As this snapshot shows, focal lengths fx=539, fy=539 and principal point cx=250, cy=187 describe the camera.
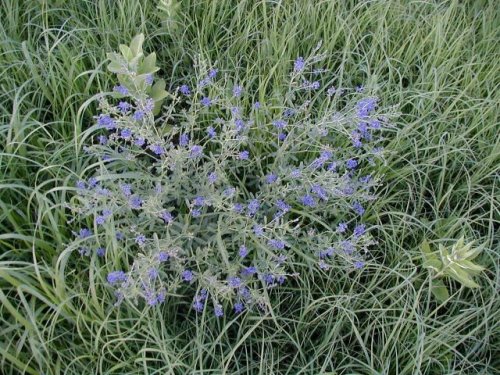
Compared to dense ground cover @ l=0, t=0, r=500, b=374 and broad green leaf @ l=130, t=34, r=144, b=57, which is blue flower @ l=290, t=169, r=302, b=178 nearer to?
dense ground cover @ l=0, t=0, r=500, b=374

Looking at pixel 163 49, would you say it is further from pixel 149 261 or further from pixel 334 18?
pixel 149 261

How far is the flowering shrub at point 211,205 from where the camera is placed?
161 centimetres

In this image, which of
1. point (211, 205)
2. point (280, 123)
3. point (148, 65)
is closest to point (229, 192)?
point (211, 205)

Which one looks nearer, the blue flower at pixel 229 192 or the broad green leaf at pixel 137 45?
the blue flower at pixel 229 192

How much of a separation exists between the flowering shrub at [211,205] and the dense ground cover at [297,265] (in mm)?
82

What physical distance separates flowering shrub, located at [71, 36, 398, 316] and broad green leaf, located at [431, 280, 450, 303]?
0.28 m

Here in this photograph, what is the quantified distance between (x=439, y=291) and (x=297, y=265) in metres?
0.49

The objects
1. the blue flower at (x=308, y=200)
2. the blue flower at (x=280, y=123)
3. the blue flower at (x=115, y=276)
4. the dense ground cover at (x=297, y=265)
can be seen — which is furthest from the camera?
the blue flower at (x=280, y=123)

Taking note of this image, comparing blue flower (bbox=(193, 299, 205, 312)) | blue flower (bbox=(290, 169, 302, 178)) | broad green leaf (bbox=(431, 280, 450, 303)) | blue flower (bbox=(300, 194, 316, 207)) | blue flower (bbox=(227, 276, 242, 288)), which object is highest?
blue flower (bbox=(290, 169, 302, 178))

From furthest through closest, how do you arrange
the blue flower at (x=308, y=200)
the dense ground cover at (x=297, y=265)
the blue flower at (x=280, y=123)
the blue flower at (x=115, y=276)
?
the blue flower at (x=280, y=123) < the blue flower at (x=308, y=200) < the dense ground cover at (x=297, y=265) < the blue flower at (x=115, y=276)

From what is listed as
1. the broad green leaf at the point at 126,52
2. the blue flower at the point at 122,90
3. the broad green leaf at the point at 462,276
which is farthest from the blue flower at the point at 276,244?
the broad green leaf at the point at 126,52

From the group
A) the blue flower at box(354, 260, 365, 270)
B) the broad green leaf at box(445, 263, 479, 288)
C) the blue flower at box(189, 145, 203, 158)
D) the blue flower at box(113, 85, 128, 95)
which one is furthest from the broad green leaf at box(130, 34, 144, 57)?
the broad green leaf at box(445, 263, 479, 288)

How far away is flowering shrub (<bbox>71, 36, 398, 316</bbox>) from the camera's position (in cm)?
161

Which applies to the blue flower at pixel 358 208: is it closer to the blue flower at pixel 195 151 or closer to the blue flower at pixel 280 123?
the blue flower at pixel 280 123
